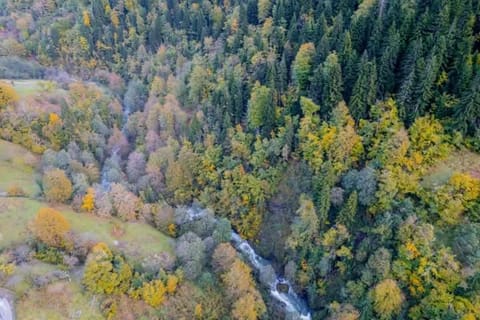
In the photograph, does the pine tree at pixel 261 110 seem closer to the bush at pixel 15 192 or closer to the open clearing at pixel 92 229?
the open clearing at pixel 92 229

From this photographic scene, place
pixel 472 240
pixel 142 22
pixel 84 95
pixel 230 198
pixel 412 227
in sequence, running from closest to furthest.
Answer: pixel 472 240, pixel 412 227, pixel 230 198, pixel 84 95, pixel 142 22

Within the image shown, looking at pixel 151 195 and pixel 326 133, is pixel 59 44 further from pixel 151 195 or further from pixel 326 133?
pixel 326 133

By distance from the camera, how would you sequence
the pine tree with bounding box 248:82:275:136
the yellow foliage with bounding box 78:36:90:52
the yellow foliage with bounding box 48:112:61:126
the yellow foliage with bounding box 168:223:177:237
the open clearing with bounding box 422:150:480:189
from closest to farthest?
the open clearing with bounding box 422:150:480:189, the pine tree with bounding box 248:82:275:136, the yellow foliage with bounding box 168:223:177:237, the yellow foliage with bounding box 48:112:61:126, the yellow foliage with bounding box 78:36:90:52

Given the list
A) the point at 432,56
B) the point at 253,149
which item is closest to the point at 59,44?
the point at 253,149

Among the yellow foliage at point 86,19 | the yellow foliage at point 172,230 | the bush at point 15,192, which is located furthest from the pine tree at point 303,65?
the yellow foliage at point 86,19

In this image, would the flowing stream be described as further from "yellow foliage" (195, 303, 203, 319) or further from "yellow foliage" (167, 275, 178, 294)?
"yellow foliage" (167, 275, 178, 294)

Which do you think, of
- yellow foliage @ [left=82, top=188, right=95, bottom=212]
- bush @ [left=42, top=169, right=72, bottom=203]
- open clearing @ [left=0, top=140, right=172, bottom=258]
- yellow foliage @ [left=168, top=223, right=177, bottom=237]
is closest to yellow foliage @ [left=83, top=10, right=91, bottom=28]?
open clearing @ [left=0, top=140, right=172, bottom=258]
